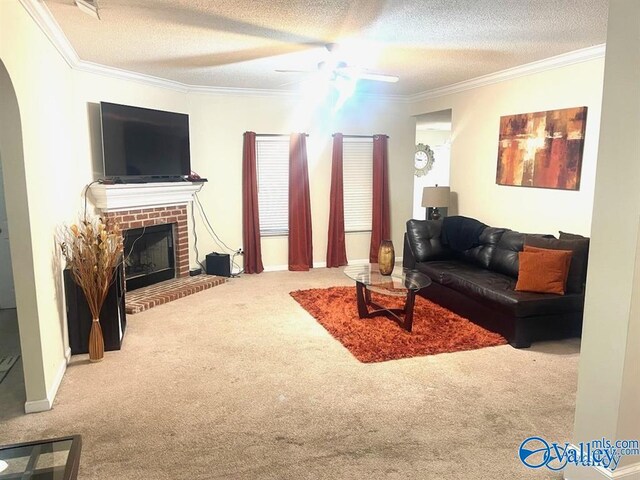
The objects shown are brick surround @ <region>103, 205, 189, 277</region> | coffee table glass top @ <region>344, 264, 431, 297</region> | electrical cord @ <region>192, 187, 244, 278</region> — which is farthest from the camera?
electrical cord @ <region>192, 187, 244, 278</region>

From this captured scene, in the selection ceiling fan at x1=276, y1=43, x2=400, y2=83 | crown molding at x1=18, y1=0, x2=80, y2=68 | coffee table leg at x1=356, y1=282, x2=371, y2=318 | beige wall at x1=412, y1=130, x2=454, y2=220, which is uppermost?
crown molding at x1=18, y1=0, x2=80, y2=68

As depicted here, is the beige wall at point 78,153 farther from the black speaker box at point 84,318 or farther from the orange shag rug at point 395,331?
the orange shag rug at point 395,331

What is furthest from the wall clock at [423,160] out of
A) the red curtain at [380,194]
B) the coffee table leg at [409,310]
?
the coffee table leg at [409,310]

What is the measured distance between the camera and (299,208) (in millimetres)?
6688

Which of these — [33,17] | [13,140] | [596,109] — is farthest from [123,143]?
[596,109]

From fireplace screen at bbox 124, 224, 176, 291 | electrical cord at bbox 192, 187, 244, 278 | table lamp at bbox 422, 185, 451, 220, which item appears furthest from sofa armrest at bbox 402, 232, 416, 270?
fireplace screen at bbox 124, 224, 176, 291

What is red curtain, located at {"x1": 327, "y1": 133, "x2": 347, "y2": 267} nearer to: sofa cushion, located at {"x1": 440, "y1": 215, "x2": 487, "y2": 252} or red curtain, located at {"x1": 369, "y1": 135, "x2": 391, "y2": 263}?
red curtain, located at {"x1": 369, "y1": 135, "x2": 391, "y2": 263}

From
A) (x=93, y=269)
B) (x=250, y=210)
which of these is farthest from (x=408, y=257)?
(x=93, y=269)

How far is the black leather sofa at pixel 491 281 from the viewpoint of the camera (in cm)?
389

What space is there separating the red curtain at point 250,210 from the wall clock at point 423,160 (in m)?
5.31

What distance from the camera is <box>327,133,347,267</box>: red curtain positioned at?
6773 millimetres

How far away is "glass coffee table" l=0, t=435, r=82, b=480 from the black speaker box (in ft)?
5.92

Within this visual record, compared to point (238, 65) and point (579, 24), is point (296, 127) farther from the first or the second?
point (579, 24)

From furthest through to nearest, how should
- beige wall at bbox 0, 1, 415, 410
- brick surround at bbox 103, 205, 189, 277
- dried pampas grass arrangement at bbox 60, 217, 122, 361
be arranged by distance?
brick surround at bbox 103, 205, 189, 277 → dried pampas grass arrangement at bbox 60, 217, 122, 361 → beige wall at bbox 0, 1, 415, 410
